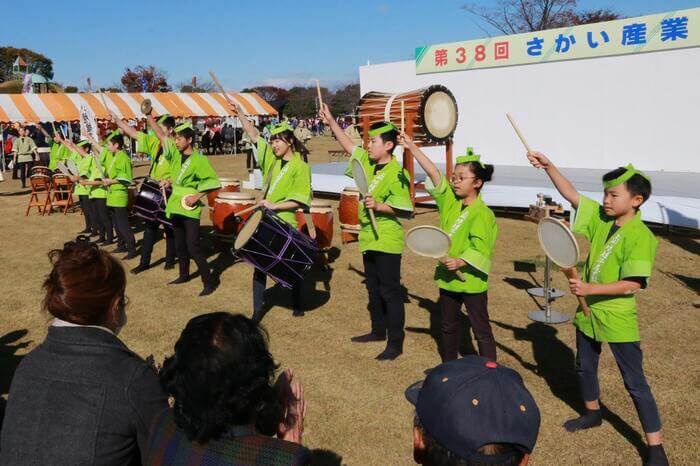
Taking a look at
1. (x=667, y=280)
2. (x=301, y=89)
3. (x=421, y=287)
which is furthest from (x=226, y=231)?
(x=301, y=89)

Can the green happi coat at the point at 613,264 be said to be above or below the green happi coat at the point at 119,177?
below

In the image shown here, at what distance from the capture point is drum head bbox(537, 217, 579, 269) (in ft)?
9.98

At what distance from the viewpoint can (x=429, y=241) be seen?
372cm

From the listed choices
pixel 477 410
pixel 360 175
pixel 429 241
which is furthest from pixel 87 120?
pixel 477 410

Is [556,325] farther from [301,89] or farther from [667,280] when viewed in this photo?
[301,89]

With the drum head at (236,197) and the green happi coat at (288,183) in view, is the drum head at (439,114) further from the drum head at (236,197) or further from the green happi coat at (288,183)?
the green happi coat at (288,183)

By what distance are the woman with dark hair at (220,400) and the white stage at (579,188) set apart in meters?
8.44

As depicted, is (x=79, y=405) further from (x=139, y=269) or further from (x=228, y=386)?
(x=139, y=269)

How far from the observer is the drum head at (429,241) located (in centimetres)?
362

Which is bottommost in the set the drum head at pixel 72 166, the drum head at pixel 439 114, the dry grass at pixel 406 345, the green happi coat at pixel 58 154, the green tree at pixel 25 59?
the dry grass at pixel 406 345

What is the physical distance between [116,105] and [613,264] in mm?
20914

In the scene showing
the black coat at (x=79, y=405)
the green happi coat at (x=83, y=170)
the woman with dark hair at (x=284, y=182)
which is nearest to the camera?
the black coat at (x=79, y=405)

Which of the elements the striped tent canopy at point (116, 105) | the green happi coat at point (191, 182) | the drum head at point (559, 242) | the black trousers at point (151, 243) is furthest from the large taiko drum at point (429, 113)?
the striped tent canopy at point (116, 105)

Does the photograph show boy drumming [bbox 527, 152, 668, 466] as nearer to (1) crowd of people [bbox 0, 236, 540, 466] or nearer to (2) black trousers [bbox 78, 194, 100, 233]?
(1) crowd of people [bbox 0, 236, 540, 466]
